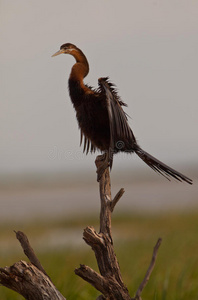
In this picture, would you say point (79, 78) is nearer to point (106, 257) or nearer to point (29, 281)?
point (106, 257)

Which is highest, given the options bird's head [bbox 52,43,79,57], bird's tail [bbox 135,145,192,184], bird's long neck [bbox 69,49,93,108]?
bird's head [bbox 52,43,79,57]

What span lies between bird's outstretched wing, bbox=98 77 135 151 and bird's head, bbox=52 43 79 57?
42cm

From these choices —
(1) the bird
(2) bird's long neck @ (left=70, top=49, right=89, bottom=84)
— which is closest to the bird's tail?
(1) the bird

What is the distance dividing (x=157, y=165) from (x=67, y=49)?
4.54ft

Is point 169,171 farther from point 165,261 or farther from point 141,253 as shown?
point 141,253

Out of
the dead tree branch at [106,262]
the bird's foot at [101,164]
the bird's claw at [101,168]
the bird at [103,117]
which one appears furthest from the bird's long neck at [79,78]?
the dead tree branch at [106,262]

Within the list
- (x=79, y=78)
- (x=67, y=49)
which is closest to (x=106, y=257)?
(x=79, y=78)

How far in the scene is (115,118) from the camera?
400 cm

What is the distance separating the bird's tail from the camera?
13.0 feet

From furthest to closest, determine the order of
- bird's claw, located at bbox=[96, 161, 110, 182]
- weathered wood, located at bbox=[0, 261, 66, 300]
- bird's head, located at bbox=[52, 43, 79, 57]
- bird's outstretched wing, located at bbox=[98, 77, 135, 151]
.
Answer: bird's head, located at bbox=[52, 43, 79, 57] < bird's claw, located at bbox=[96, 161, 110, 182] < bird's outstretched wing, located at bbox=[98, 77, 135, 151] < weathered wood, located at bbox=[0, 261, 66, 300]

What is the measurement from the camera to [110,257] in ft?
11.9

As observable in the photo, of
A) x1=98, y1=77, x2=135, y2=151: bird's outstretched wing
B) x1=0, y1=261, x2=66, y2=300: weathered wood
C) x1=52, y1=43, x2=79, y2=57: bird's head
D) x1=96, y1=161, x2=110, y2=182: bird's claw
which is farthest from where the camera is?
x1=52, y1=43, x2=79, y2=57: bird's head

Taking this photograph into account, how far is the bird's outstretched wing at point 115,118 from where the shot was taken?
3979mm

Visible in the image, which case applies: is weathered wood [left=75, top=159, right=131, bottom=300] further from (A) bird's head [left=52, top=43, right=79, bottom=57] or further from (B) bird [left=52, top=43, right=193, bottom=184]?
(A) bird's head [left=52, top=43, right=79, bottom=57]
